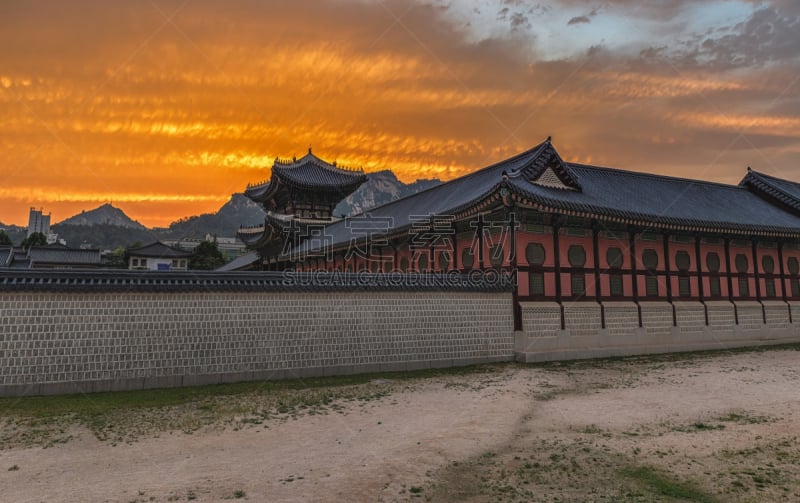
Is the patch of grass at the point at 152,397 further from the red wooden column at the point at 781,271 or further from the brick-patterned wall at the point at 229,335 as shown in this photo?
the red wooden column at the point at 781,271

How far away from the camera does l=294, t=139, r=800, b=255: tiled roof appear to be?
1673 centimetres

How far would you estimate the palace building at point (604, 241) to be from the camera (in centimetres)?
1658

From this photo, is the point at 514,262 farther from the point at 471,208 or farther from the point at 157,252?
the point at 157,252

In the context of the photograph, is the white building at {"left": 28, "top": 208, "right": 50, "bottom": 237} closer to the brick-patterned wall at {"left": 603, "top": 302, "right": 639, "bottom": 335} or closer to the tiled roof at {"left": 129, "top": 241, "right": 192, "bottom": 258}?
the tiled roof at {"left": 129, "top": 241, "right": 192, "bottom": 258}

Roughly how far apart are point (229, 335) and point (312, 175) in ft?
Result: 103

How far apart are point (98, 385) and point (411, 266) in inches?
542

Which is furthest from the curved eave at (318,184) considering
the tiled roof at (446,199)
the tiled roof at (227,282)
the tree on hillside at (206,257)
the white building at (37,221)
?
the white building at (37,221)

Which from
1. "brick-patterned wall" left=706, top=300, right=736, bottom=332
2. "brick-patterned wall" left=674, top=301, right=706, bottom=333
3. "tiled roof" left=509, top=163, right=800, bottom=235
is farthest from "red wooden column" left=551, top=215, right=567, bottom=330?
"brick-patterned wall" left=706, top=300, right=736, bottom=332

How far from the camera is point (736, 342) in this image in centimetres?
2038

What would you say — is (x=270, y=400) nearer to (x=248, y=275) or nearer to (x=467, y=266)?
(x=248, y=275)

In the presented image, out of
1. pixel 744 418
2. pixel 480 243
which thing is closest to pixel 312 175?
pixel 480 243

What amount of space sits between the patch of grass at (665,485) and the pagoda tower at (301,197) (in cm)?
3141

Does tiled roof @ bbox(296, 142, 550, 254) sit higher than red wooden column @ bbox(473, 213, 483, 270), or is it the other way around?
tiled roof @ bbox(296, 142, 550, 254)

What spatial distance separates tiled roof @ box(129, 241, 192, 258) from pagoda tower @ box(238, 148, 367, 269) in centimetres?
3175
